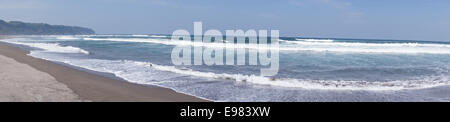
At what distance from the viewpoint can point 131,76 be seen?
978 centimetres

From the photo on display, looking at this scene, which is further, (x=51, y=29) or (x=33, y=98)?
(x=51, y=29)

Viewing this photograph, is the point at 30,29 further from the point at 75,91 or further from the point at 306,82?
the point at 306,82

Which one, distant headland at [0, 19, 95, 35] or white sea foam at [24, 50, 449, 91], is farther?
distant headland at [0, 19, 95, 35]

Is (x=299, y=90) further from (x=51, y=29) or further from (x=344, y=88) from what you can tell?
(x=51, y=29)

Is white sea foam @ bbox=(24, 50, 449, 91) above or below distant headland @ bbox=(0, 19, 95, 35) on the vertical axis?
below
